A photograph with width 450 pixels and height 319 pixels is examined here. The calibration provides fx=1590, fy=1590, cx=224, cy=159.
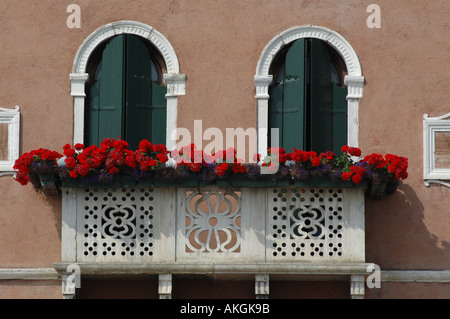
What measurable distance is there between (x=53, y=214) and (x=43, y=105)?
142 centimetres

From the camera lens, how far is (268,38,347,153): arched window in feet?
65.9

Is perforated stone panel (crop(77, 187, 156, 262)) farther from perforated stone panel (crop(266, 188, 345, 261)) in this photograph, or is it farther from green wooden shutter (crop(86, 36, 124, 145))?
perforated stone panel (crop(266, 188, 345, 261))

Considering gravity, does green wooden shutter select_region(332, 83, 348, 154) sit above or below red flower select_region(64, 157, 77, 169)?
above

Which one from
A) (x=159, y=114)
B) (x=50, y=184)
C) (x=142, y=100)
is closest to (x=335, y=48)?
(x=159, y=114)

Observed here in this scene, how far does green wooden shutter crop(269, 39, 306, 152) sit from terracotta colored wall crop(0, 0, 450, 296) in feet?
0.99

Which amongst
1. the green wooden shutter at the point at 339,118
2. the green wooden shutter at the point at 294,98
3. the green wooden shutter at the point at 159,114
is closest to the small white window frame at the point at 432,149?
Result: the green wooden shutter at the point at 339,118

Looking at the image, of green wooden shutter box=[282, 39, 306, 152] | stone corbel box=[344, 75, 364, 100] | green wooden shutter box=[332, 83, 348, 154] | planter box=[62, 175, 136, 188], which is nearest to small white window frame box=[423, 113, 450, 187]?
stone corbel box=[344, 75, 364, 100]

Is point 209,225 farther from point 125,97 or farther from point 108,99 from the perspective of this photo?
point 108,99

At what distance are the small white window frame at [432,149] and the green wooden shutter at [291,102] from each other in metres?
1.57

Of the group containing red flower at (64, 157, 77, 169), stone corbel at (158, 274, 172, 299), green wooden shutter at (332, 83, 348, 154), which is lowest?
stone corbel at (158, 274, 172, 299)

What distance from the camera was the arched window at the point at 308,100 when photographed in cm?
2009

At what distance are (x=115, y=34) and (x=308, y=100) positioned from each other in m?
2.62

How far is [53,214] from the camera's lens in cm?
1997
